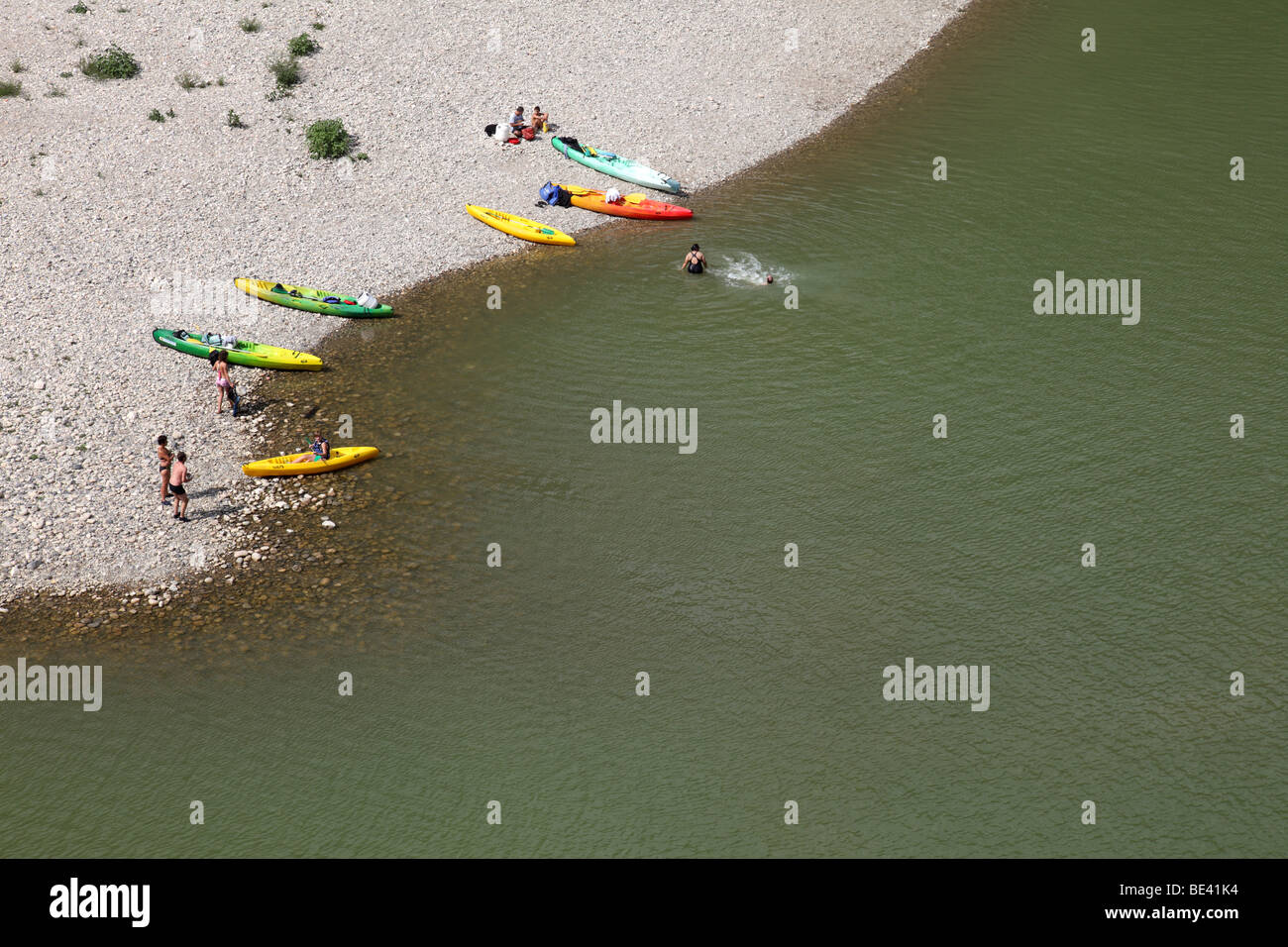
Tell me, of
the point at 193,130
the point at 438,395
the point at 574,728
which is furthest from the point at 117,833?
the point at 193,130

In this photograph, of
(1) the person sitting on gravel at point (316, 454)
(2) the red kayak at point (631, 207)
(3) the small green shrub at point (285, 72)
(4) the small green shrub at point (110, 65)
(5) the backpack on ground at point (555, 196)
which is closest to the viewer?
(1) the person sitting on gravel at point (316, 454)

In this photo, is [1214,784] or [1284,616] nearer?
[1214,784]

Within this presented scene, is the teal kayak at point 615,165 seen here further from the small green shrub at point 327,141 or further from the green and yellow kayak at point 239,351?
the green and yellow kayak at point 239,351

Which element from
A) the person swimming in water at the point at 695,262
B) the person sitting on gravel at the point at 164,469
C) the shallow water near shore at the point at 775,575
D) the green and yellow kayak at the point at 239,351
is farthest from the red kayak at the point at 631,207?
the person sitting on gravel at the point at 164,469

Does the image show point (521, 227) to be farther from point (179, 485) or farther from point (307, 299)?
point (179, 485)

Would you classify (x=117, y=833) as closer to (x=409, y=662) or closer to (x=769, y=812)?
(x=409, y=662)

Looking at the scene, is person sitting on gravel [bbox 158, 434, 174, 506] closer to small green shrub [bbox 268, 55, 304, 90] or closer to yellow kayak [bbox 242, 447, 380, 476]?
yellow kayak [bbox 242, 447, 380, 476]

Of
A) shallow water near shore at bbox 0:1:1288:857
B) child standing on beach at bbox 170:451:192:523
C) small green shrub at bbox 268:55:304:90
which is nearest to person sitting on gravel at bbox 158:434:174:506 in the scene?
child standing on beach at bbox 170:451:192:523
